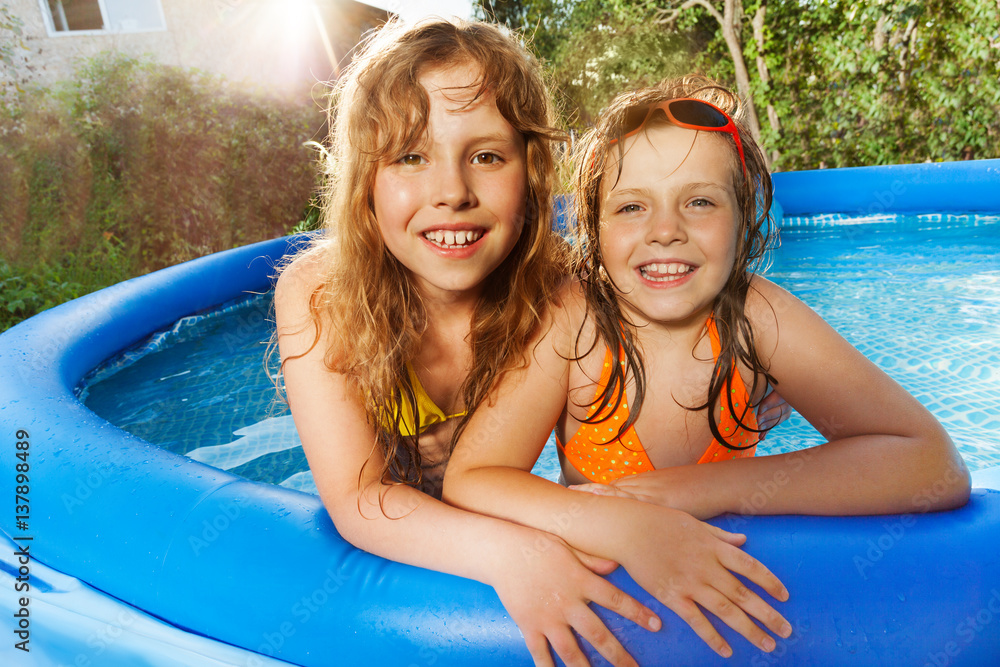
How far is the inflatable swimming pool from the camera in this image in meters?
1.17

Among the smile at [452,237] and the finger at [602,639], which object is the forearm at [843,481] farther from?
the smile at [452,237]

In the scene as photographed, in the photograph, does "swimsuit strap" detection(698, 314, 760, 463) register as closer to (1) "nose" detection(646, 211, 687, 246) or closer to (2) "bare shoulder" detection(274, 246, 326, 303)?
Result: (1) "nose" detection(646, 211, 687, 246)

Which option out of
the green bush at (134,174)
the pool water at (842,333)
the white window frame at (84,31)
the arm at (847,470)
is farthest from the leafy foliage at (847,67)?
the arm at (847,470)

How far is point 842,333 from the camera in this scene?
4359 millimetres

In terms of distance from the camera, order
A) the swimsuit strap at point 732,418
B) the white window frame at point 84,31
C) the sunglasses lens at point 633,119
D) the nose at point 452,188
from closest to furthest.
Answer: the nose at point 452,188, the sunglasses lens at point 633,119, the swimsuit strap at point 732,418, the white window frame at point 84,31

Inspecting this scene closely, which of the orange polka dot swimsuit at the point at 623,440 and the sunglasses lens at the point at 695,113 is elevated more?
the sunglasses lens at the point at 695,113

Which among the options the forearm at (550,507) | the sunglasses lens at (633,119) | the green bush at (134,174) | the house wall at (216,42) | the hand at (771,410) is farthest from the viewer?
the house wall at (216,42)

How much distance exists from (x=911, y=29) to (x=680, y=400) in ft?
29.9

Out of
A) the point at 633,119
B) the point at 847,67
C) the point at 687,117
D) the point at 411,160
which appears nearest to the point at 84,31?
the point at 847,67

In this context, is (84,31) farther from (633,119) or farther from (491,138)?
(633,119)

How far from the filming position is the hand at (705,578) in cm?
115

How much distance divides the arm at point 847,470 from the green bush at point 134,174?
5.34m

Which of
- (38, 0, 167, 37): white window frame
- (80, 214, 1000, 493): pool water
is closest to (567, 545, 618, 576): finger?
(80, 214, 1000, 493): pool water

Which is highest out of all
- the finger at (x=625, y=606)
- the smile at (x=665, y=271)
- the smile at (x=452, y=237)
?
the smile at (x=452, y=237)
